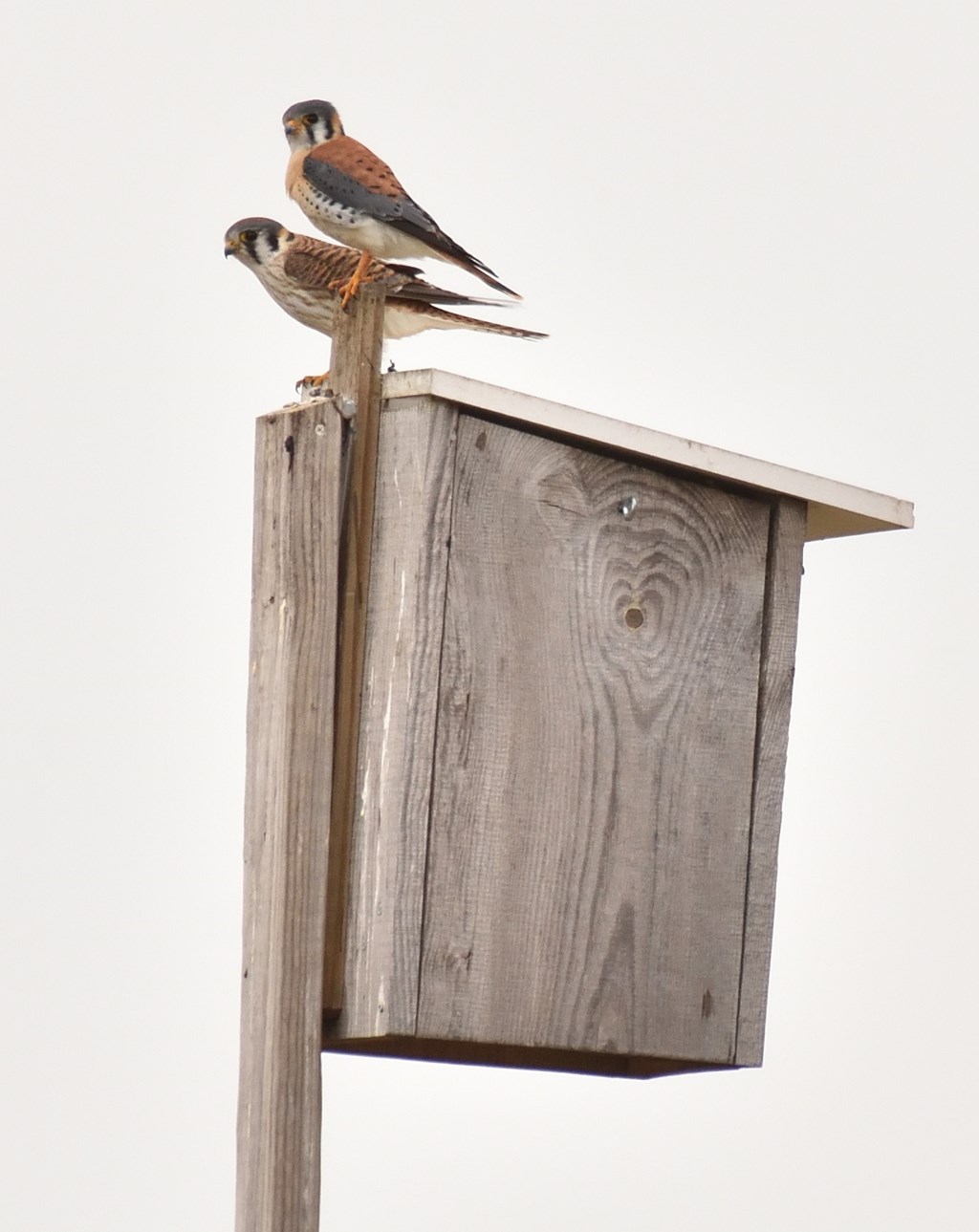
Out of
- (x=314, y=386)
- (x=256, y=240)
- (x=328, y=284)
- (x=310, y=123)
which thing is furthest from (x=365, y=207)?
(x=314, y=386)

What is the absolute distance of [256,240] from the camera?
173 inches

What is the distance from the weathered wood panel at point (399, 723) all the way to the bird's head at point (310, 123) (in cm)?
191

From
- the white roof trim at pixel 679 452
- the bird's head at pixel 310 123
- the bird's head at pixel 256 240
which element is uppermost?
the bird's head at pixel 310 123

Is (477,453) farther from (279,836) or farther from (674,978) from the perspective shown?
(674,978)

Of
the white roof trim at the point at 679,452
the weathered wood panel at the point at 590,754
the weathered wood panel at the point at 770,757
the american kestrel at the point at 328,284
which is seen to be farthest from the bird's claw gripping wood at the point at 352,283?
the weathered wood panel at the point at 770,757

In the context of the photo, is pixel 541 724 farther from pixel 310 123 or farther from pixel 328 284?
pixel 310 123

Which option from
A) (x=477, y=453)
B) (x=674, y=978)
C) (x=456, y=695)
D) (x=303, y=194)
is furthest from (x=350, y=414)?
(x=303, y=194)

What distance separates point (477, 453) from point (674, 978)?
882 mm

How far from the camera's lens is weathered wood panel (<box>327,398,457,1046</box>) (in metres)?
3.06

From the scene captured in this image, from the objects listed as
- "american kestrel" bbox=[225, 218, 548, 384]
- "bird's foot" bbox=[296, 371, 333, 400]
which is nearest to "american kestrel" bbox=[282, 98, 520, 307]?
"american kestrel" bbox=[225, 218, 548, 384]

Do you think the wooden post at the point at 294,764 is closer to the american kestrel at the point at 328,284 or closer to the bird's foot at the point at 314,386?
the bird's foot at the point at 314,386

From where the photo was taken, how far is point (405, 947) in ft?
10.0

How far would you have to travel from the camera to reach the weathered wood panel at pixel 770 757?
3.46 meters

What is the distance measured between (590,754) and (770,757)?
1.24 ft
